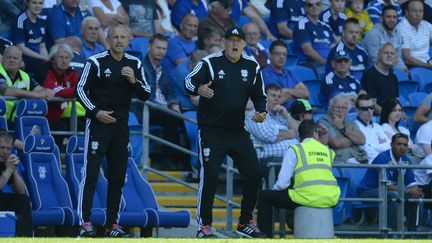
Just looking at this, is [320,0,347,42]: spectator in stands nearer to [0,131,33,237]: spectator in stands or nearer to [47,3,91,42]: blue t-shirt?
[47,3,91,42]: blue t-shirt

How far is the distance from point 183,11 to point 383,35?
3.20 m

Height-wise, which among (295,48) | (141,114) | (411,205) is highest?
(295,48)

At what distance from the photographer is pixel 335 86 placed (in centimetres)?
1781

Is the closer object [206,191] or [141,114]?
[206,191]

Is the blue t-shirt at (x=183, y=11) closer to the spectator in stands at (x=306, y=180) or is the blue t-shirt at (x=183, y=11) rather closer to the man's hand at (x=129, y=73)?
the spectator in stands at (x=306, y=180)

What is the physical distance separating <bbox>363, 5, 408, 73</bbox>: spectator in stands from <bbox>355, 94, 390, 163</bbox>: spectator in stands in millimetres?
2799

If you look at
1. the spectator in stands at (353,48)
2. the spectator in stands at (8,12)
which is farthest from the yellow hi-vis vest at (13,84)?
the spectator in stands at (353,48)

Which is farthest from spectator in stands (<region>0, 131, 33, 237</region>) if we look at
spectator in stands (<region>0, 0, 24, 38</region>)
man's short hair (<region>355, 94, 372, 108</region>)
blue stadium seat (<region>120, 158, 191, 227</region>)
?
man's short hair (<region>355, 94, 372, 108</region>)

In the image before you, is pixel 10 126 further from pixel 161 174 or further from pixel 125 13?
pixel 125 13

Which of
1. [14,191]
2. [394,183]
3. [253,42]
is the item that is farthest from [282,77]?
[14,191]

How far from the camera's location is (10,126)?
49.9 ft

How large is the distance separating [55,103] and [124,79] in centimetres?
231

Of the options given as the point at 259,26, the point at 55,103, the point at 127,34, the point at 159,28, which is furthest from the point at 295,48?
the point at 127,34

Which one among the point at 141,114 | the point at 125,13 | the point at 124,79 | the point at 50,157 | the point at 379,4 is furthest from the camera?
the point at 379,4
